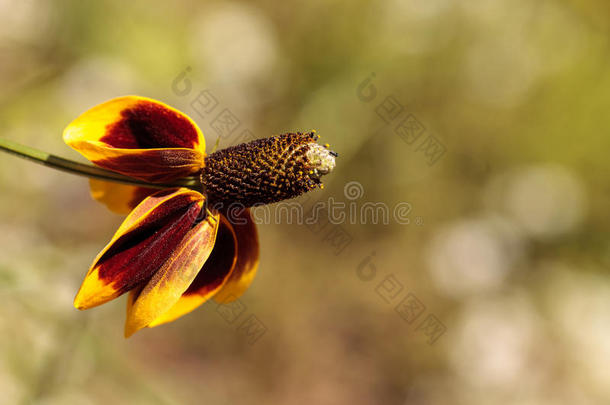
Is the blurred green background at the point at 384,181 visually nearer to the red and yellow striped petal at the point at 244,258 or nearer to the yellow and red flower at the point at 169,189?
the red and yellow striped petal at the point at 244,258

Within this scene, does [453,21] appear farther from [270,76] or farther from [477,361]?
[477,361]

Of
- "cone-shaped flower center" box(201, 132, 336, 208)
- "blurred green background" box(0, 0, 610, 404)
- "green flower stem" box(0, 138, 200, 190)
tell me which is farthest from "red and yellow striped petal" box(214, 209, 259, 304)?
"blurred green background" box(0, 0, 610, 404)

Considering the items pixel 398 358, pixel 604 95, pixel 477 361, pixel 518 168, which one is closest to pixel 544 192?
pixel 518 168

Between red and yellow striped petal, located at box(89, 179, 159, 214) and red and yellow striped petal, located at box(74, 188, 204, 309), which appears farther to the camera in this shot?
red and yellow striped petal, located at box(89, 179, 159, 214)

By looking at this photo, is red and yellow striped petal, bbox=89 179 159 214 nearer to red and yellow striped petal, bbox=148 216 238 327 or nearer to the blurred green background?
red and yellow striped petal, bbox=148 216 238 327

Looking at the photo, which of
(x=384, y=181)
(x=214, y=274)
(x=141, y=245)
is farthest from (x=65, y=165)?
(x=384, y=181)

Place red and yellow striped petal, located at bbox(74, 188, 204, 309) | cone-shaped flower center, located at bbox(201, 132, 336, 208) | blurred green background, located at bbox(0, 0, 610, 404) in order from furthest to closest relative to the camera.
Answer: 1. blurred green background, located at bbox(0, 0, 610, 404)
2. cone-shaped flower center, located at bbox(201, 132, 336, 208)
3. red and yellow striped petal, located at bbox(74, 188, 204, 309)

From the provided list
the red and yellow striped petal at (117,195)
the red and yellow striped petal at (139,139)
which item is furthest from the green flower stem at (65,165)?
the red and yellow striped petal at (117,195)

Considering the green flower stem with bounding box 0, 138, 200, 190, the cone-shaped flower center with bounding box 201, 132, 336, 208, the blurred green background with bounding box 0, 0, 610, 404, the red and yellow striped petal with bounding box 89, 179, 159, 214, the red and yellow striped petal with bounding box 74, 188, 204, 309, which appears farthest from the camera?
the blurred green background with bounding box 0, 0, 610, 404
